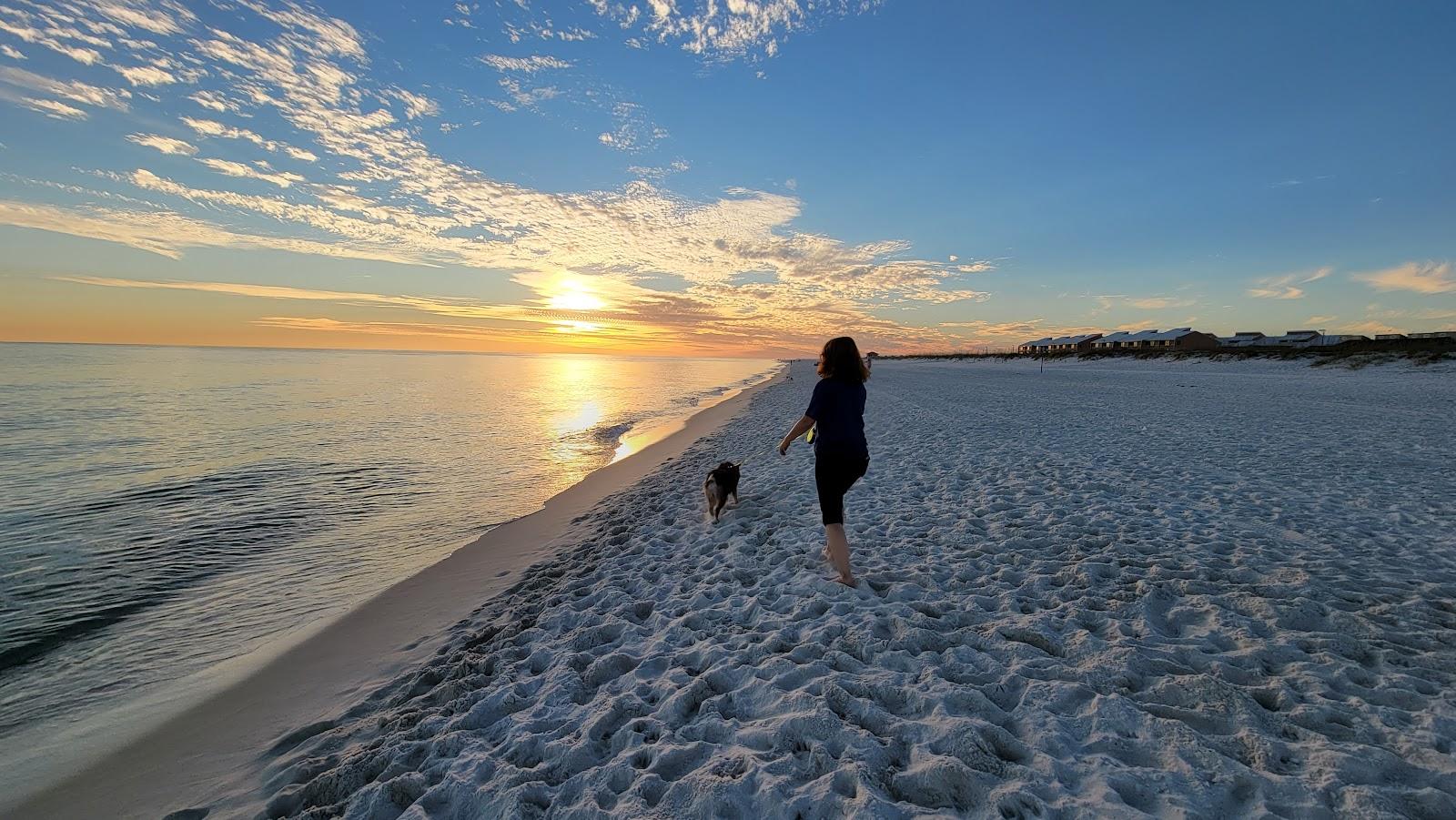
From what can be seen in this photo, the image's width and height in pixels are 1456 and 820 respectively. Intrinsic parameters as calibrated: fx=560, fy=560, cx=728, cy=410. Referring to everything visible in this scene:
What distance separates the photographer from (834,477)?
552cm

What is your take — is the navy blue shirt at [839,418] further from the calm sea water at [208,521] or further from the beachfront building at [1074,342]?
the beachfront building at [1074,342]

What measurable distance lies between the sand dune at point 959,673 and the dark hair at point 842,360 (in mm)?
2122

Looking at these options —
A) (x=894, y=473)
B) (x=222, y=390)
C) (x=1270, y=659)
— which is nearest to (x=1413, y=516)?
(x=1270, y=659)

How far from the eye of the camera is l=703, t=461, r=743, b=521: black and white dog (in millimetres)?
8625

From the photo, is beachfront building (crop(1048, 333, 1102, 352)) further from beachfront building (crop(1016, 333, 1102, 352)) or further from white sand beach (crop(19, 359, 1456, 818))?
white sand beach (crop(19, 359, 1456, 818))

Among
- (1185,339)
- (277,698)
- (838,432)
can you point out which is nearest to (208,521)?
(277,698)

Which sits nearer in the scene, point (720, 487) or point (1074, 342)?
point (720, 487)

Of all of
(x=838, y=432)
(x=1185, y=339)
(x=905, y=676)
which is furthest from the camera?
(x=1185, y=339)

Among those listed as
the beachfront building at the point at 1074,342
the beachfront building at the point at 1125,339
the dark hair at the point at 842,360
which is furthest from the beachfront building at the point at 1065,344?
the dark hair at the point at 842,360

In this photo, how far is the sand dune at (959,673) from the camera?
2.90 m

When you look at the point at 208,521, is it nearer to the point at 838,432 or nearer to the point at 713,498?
the point at 713,498

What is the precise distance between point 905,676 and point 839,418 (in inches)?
93.6

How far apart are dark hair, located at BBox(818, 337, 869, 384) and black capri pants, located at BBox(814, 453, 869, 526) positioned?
783mm

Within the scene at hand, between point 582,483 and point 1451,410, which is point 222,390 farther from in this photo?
point 1451,410
